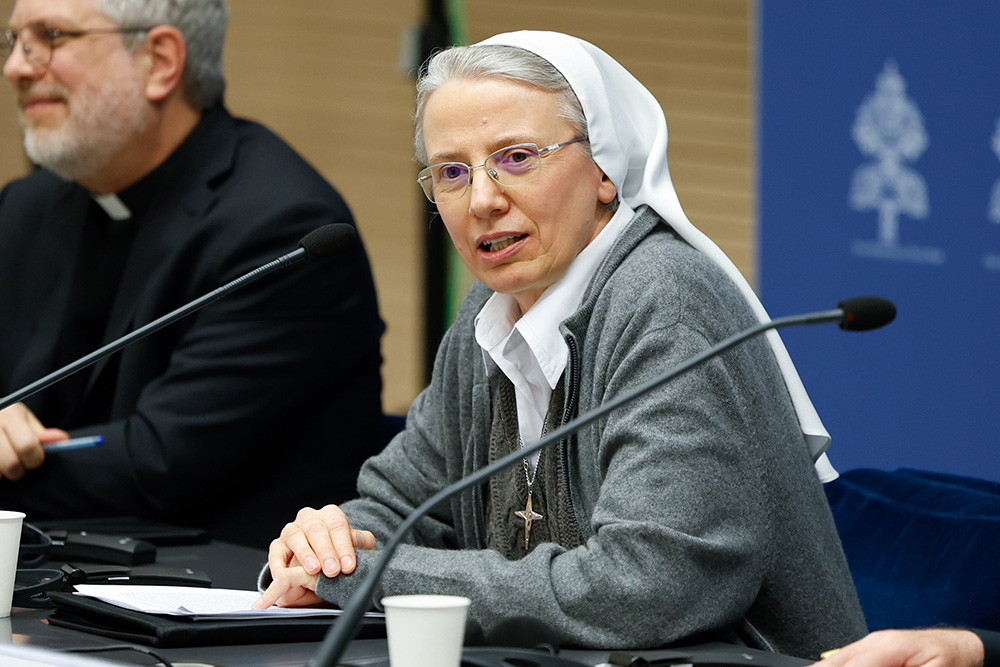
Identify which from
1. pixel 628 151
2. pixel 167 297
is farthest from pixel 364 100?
pixel 628 151

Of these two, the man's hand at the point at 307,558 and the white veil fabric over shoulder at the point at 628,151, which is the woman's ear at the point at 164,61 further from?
the man's hand at the point at 307,558

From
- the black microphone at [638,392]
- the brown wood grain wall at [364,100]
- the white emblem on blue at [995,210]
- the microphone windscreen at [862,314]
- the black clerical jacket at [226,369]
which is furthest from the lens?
the brown wood grain wall at [364,100]

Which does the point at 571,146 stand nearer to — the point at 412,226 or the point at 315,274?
the point at 315,274

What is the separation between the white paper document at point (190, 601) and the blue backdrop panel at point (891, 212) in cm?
202

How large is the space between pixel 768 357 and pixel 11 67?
2249mm

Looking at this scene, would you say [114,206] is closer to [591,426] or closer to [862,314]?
[591,426]

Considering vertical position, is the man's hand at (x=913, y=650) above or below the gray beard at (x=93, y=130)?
below

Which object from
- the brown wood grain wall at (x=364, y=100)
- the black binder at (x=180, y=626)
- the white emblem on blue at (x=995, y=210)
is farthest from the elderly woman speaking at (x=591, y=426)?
the brown wood grain wall at (x=364, y=100)

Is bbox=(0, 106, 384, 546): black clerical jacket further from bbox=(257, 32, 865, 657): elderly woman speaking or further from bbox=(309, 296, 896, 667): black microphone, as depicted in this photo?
bbox=(309, 296, 896, 667): black microphone

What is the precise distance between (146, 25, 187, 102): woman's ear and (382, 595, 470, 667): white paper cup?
239 centimetres

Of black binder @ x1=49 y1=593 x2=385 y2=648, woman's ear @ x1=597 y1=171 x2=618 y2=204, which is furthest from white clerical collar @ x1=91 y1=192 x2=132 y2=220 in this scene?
black binder @ x1=49 y1=593 x2=385 y2=648

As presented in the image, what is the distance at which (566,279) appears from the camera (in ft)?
6.53

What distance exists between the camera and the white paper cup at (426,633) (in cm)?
123

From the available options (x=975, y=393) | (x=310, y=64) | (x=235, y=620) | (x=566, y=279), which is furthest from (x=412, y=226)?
(x=235, y=620)
